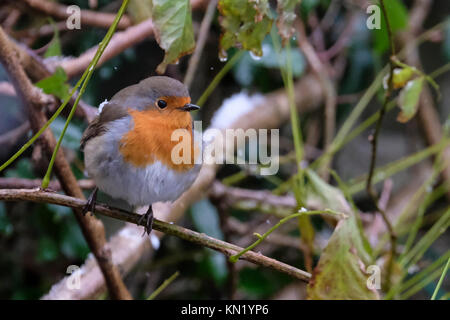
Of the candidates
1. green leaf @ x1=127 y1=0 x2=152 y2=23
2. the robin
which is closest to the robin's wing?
the robin

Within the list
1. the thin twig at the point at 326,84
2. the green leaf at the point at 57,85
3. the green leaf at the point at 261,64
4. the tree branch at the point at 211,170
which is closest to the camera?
the green leaf at the point at 57,85

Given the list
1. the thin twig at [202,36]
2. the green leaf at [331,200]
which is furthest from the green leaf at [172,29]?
the green leaf at [331,200]

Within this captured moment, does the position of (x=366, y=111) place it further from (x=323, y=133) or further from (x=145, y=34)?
(x=145, y=34)

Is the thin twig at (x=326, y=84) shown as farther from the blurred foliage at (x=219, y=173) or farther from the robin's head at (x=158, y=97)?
the robin's head at (x=158, y=97)

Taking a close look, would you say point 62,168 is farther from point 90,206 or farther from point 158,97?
point 158,97

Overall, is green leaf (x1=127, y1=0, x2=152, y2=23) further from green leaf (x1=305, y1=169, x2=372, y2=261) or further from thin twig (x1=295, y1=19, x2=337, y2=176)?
thin twig (x1=295, y1=19, x2=337, y2=176)
